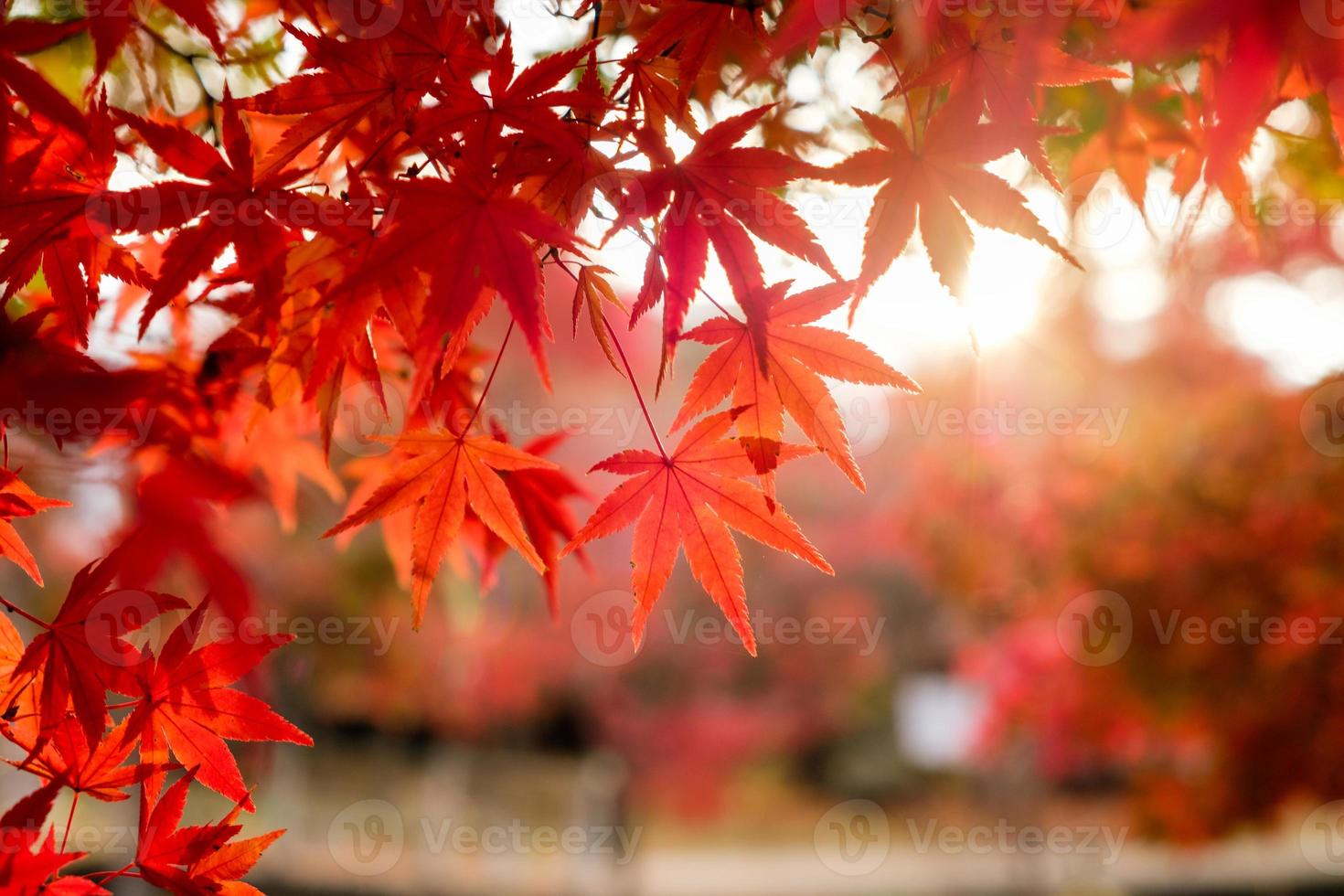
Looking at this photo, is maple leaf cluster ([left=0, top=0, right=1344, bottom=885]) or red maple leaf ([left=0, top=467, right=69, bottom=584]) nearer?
maple leaf cluster ([left=0, top=0, right=1344, bottom=885])

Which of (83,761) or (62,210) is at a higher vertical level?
(62,210)

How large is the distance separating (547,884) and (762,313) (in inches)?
277

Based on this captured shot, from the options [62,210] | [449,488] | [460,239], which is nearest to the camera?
[460,239]

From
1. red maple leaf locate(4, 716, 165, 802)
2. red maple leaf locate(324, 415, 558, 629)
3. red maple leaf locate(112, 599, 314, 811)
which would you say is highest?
red maple leaf locate(324, 415, 558, 629)

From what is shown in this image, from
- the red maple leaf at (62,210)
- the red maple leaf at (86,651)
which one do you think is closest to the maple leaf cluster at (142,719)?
the red maple leaf at (86,651)

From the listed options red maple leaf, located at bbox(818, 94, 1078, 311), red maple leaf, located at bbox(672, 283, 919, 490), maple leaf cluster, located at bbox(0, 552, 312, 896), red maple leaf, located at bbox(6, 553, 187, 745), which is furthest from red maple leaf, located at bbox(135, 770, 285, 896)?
red maple leaf, located at bbox(818, 94, 1078, 311)

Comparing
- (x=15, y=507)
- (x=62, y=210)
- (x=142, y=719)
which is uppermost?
(x=62, y=210)

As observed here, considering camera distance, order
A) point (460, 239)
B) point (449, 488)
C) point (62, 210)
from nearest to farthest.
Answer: point (460, 239) → point (62, 210) → point (449, 488)

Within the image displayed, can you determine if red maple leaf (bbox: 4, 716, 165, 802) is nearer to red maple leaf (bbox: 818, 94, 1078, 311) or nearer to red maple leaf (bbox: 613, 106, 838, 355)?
red maple leaf (bbox: 613, 106, 838, 355)

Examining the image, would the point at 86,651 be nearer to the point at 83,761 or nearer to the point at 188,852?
the point at 83,761

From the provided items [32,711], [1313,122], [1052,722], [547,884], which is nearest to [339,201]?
[32,711]

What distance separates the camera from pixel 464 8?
0.86m

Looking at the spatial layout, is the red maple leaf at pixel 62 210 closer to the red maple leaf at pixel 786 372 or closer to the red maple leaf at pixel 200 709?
the red maple leaf at pixel 200 709

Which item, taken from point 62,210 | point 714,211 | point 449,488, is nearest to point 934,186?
point 714,211
